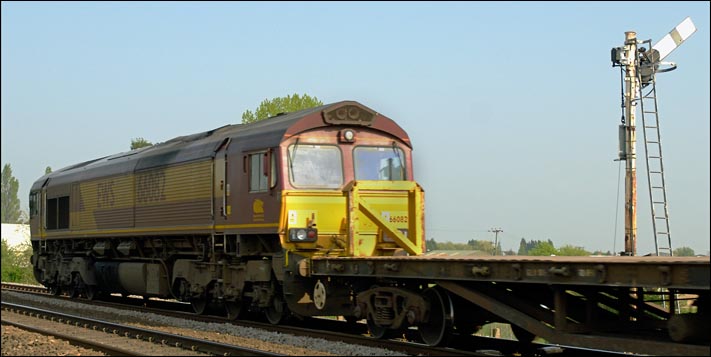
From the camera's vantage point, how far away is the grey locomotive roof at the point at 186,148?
16625 millimetres

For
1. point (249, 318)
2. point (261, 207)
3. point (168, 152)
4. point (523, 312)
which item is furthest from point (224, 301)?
point (523, 312)

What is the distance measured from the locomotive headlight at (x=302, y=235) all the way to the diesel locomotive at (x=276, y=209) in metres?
0.02

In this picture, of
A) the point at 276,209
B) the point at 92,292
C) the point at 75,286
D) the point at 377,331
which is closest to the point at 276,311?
the point at 276,209

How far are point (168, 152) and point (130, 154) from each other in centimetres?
357

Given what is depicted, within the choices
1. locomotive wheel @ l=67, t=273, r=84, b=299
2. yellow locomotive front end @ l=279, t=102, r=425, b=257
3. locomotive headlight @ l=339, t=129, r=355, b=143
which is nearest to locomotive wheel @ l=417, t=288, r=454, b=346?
yellow locomotive front end @ l=279, t=102, r=425, b=257

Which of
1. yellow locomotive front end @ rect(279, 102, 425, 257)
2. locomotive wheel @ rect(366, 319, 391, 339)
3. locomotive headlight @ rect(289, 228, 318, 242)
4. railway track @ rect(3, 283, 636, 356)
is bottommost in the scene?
railway track @ rect(3, 283, 636, 356)

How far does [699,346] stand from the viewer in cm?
941

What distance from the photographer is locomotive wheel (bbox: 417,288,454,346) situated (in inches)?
506

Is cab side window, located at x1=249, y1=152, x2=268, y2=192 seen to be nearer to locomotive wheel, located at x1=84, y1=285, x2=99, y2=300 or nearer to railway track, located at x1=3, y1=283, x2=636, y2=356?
railway track, located at x1=3, y1=283, x2=636, y2=356

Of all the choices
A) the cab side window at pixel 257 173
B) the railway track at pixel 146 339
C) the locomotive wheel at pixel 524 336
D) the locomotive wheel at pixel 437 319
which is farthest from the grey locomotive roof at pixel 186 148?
the locomotive wheel at pixel 524 336

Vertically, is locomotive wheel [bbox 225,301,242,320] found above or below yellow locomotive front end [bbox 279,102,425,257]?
below

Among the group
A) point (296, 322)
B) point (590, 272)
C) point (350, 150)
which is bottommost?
point (296, 322)

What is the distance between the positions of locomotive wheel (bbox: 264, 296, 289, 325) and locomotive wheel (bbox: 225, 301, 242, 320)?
A: 923 mm

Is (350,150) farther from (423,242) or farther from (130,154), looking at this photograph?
(130,154)
